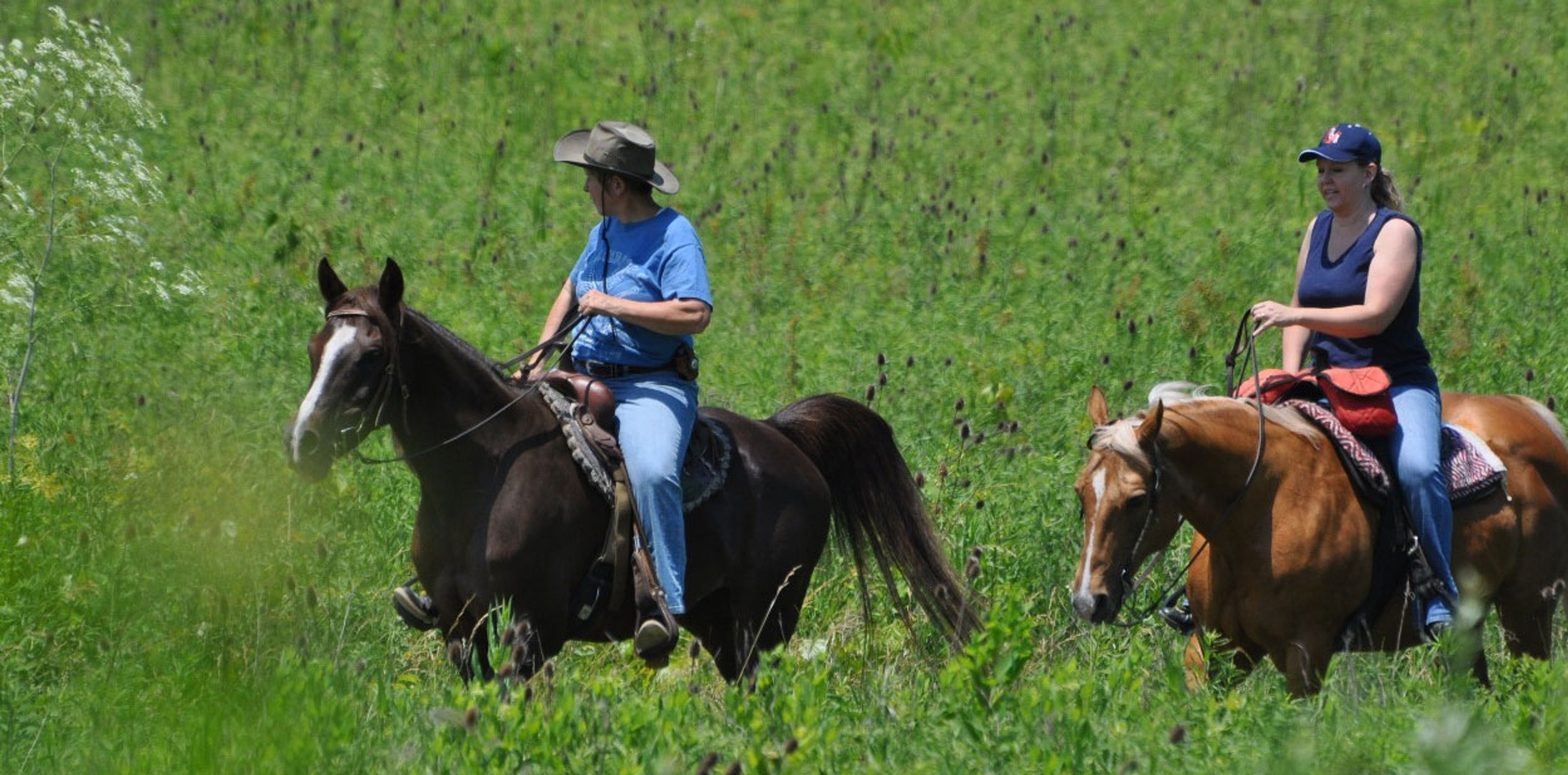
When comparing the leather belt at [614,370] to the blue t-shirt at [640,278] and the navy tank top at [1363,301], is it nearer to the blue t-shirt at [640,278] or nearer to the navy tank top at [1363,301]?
the blue t-shirt at [640,278]

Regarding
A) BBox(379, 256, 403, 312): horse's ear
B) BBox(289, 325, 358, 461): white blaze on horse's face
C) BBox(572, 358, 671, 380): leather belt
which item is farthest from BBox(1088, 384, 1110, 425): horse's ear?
BBox(289, 325, 358, 461): white blaze on horse's face

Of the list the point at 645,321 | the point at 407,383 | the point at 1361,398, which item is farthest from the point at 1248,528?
the point at 407,383

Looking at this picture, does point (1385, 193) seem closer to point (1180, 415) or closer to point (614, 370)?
point (1180, 415)

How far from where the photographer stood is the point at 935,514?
863 cm

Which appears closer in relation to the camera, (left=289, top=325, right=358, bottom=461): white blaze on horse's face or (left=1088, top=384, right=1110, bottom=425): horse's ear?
(left=289, top=325, right=358, bottom=461): white blaze on horse's face

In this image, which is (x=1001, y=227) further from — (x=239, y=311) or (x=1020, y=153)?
(x=239, y=311)

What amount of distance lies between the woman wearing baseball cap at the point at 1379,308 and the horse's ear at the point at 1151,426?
2.49 ft

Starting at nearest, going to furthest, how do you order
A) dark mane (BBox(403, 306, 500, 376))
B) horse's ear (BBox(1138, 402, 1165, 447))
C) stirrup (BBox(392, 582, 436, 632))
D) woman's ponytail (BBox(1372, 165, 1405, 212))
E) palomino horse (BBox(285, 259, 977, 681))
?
horse's ear (BBox(1138, 402, 1165, 447)), palomino horse (BBox(285, 259, 977, 681)), dark mane (BBox(403, 306, 500, 376)), stirrup (BBox(392, 582, 436, 632)), woman's ponytail (BBox(1372, 165, 1405, 212))

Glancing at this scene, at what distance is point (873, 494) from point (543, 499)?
1.80 m

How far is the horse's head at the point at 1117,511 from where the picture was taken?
5.81 meters

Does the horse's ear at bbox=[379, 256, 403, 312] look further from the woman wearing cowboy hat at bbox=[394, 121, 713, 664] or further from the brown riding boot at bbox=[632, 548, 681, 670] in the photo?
the brown riding boot at bbox=[632, 548, 681, 670]

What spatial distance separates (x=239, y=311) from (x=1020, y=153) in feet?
25.4

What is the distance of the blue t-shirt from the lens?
6.61 metres

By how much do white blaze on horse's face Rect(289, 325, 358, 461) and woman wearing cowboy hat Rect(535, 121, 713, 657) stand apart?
3.10 feet
